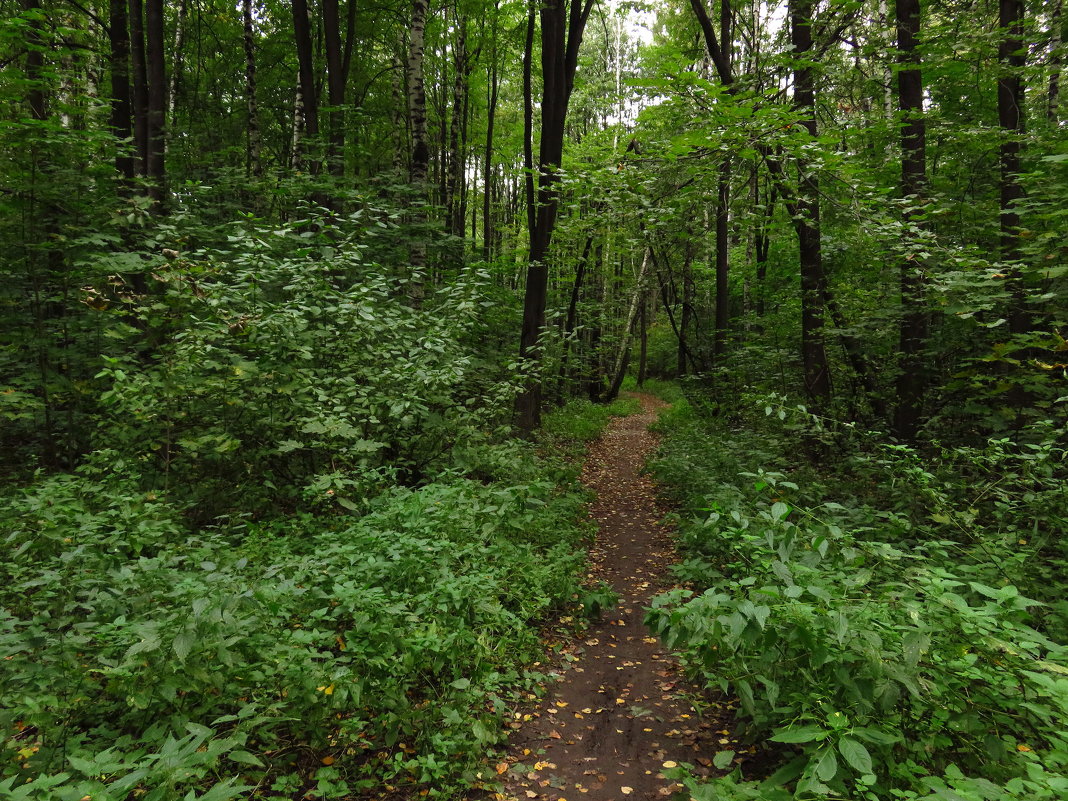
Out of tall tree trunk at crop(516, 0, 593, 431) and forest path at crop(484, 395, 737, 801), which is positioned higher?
tall tree trunk at crop(516, 0, 593, 431)

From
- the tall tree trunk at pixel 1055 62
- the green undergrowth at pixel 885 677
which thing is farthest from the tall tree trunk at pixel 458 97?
the green undergrowth at pixel 885 677

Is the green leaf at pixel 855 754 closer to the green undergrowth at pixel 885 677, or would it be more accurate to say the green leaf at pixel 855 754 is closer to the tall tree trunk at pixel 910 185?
the green undergrowth at pixel 885 677

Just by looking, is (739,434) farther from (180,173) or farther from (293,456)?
(180,173)

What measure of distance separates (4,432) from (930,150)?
15727 mm

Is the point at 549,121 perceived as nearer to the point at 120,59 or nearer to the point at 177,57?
the point at 120,59

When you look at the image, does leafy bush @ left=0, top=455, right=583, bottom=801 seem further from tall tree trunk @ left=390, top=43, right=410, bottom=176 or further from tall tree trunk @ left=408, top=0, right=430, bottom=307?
tall tree trunk @ left=390, top=43, right=410, bottom=176

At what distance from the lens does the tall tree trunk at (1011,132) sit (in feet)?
20.9

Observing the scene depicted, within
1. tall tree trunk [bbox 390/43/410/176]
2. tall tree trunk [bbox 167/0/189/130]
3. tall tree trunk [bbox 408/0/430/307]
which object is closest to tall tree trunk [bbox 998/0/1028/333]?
tall tree trunk [bbox 408/0/430/307]

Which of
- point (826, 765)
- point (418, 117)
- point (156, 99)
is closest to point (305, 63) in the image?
point (418, 117)

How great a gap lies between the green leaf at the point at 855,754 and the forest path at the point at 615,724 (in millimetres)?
1269

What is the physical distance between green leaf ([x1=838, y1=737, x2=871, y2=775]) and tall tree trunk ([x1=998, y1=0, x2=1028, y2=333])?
6057 millimetres

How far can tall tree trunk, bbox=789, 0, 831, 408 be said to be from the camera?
25.9ft

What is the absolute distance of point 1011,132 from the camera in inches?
253

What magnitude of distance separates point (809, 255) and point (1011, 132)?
2653mm
